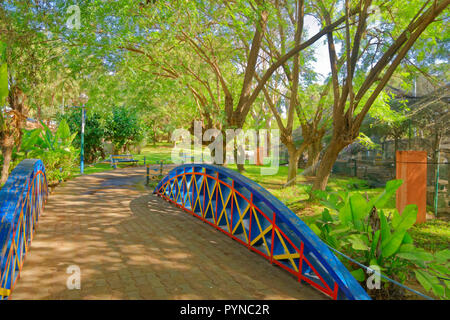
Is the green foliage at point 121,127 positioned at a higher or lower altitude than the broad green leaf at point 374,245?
higher

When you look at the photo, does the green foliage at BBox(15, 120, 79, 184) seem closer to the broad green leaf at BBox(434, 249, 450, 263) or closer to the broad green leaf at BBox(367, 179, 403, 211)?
the broad green leaf at BBox(367, 179, 403, 211)

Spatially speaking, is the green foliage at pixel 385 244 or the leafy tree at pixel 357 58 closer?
the green foliage at pixel 385 244

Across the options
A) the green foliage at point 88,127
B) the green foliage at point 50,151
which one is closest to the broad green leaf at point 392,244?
the green foliage at point 50,151

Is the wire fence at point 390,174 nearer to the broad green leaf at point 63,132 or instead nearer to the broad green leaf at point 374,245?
the broad green leaf at point 374,245

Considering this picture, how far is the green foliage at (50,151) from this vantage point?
11251 millimetres

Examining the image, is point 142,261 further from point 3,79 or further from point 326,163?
point 326,163

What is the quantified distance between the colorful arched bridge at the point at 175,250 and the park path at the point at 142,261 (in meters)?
0.02

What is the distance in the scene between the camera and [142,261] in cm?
514

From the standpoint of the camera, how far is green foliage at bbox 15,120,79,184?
36.9 feet

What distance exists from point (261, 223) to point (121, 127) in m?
17.7

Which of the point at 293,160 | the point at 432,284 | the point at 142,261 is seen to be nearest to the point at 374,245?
the point at 432,284

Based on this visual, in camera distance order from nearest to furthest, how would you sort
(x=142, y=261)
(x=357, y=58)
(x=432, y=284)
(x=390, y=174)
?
(x=432, y=284) < (x=142, y=261) < (x=357, y=58) < (x=390, y=174)
